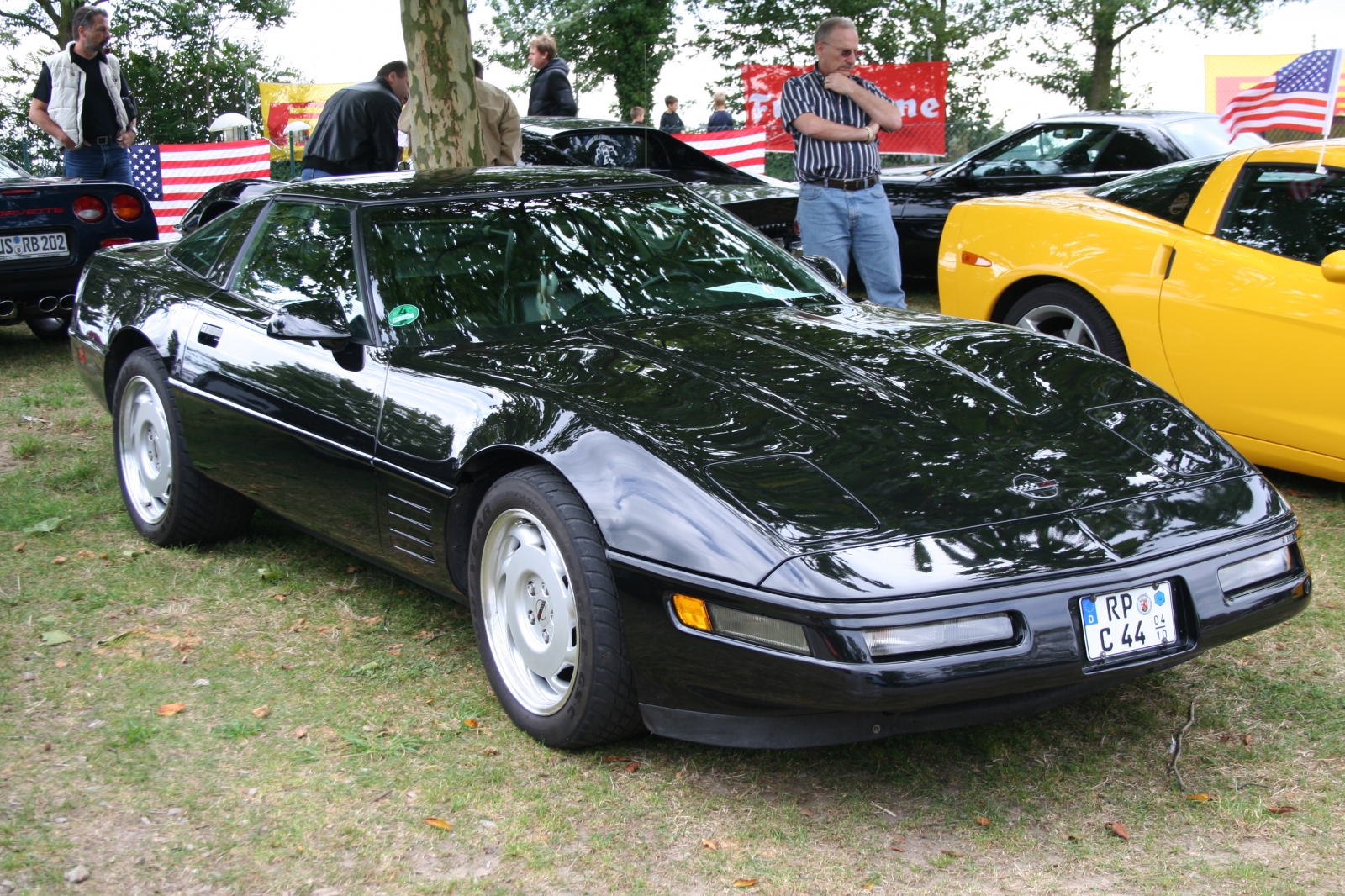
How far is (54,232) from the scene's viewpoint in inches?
294

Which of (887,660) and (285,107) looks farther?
(285,107)

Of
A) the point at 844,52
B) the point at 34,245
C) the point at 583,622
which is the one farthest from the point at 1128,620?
the point at 34,245

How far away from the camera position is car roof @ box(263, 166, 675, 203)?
12.7 ft

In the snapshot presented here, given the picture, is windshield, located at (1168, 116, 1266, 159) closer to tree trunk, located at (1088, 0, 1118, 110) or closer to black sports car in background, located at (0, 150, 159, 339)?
black sports car in background, located at (0, 150, 159, 339)

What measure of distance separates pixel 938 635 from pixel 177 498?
9.53ft

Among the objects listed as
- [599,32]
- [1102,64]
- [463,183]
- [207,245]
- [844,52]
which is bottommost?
[207,245]

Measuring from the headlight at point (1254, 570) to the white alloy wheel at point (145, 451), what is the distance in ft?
10.8

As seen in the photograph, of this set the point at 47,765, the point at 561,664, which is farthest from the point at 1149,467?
the point at 47,765

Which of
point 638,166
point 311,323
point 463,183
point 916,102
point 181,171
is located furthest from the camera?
point 916,102

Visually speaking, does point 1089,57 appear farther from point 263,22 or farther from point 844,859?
point 844,859

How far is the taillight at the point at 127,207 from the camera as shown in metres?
7.72

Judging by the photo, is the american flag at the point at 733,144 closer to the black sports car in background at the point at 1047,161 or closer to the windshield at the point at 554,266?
the black sports car in background at the point at 1047,161

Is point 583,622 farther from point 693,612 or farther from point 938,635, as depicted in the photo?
point 938,635

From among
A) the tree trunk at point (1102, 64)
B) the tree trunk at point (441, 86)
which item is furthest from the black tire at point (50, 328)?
the tree trunk at point (1102, 64)
